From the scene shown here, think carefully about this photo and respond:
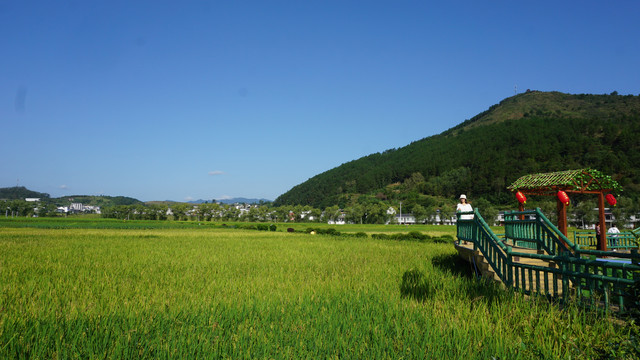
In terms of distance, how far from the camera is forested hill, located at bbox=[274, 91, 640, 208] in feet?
324

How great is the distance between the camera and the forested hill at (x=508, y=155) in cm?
9869

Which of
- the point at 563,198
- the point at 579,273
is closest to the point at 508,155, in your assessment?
the point at 563,198

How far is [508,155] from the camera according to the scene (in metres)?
120

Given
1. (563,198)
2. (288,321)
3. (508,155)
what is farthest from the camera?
(508,155)

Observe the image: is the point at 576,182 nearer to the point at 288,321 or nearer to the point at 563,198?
the point at 563,198

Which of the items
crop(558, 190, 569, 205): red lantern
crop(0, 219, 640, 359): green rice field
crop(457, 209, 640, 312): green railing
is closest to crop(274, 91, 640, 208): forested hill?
crop(558, 190, 569, 205): red lantern

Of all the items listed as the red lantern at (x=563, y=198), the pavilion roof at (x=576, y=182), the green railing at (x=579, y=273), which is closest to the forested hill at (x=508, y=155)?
the pavilion roof at (x=576, y=182)

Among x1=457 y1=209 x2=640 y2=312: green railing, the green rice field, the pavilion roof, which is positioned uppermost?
the pavilion roof

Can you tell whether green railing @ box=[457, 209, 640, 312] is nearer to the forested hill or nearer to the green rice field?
the green rice field

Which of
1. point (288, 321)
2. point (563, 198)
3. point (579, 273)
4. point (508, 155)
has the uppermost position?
point (508, 155)

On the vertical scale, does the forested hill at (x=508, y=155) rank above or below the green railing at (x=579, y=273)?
above

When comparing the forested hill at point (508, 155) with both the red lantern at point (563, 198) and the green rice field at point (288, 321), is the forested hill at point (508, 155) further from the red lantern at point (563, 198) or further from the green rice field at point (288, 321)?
the green rice field at point (288, 321)

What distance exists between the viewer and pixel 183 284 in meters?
8.12

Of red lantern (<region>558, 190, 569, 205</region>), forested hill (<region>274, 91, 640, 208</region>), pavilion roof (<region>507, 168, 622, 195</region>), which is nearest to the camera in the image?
red lantern (<region>558, 190, 569, 205</region>)
